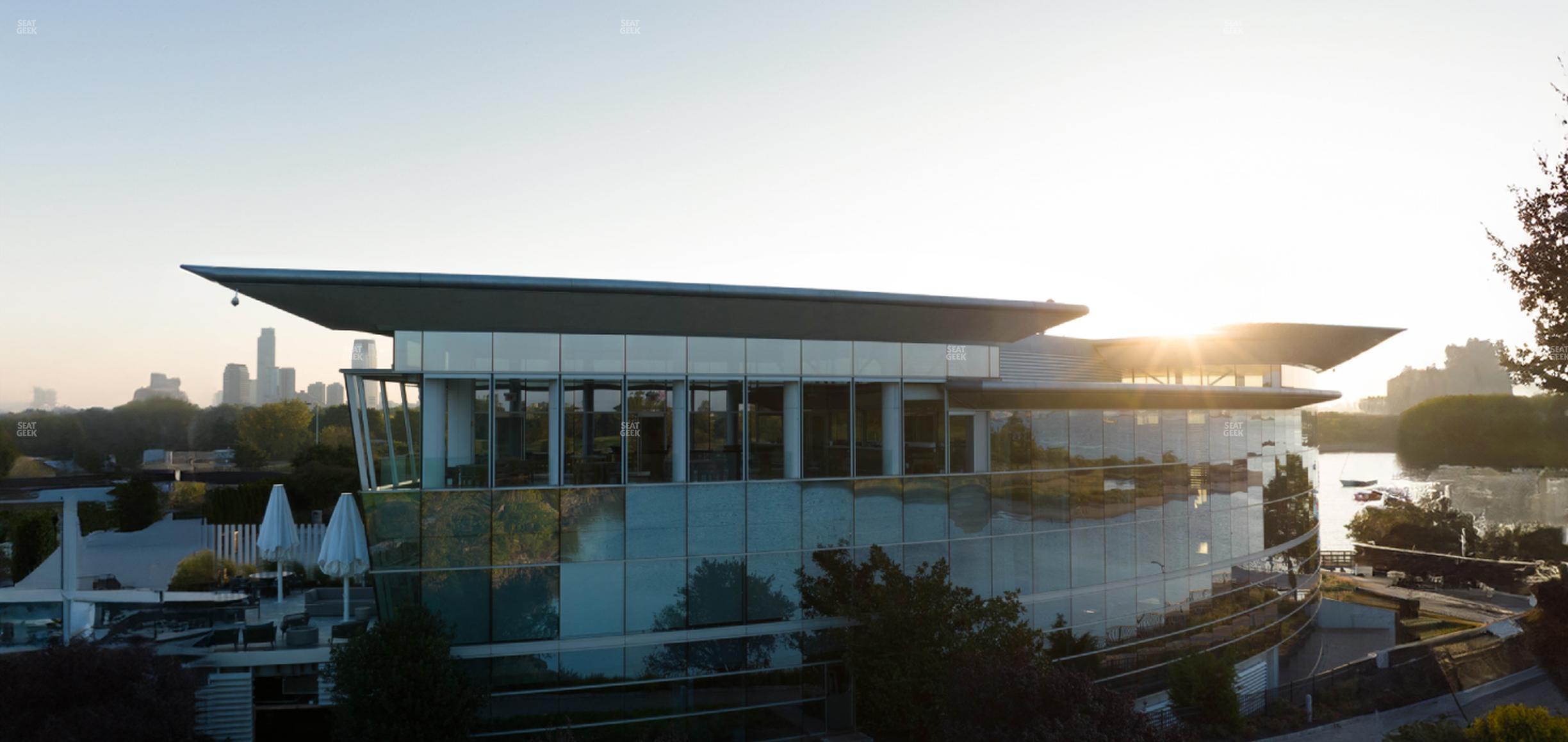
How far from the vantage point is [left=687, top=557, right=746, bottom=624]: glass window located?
18656 mm

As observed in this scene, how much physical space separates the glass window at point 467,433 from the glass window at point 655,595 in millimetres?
3696

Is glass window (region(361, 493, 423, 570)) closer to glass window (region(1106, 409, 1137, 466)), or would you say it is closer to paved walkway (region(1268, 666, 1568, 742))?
glass window (region(1106, 409, 1137, 466))

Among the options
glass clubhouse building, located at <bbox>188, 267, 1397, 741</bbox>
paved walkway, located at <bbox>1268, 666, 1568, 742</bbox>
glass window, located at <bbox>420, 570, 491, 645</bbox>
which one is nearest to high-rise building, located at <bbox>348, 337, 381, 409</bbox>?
glass clubhouse building, located at <bbox>188, 267, 1397, 741</bbox>

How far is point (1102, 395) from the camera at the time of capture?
901 inches

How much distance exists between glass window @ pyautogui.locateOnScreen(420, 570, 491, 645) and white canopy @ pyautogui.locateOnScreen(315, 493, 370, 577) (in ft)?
5.86

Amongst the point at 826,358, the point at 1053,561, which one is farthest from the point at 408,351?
the point at 1053,561

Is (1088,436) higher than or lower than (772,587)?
higher

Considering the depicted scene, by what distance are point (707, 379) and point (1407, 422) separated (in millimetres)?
103787

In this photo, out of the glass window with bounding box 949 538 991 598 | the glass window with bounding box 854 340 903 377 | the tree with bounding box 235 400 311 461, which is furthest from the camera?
the tree with bounding box 235 400 311 461

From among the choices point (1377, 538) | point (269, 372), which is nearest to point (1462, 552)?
point (1377, 538)

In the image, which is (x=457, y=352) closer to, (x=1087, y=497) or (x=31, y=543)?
(x=1087, y=497)

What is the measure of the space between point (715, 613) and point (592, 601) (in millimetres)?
2692

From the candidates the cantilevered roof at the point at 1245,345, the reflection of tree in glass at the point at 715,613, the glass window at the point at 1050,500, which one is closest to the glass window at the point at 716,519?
the reflection of tree in glass at the point at 715,613

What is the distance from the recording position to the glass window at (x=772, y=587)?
1914cm
